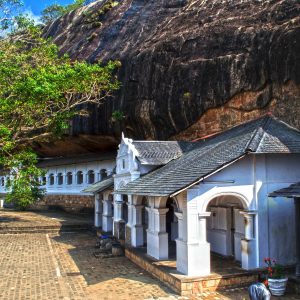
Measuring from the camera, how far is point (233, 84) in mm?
18906

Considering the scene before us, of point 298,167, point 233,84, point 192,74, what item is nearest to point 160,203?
point 298,167

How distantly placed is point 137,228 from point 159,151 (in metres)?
3.48

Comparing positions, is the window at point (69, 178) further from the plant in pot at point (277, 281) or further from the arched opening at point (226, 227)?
the plant in pot at point (277, 281)

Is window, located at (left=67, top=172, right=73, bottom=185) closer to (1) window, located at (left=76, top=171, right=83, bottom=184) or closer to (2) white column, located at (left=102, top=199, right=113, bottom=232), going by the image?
(1) window, located at (left=76, top=171, right=83, bottom=184)

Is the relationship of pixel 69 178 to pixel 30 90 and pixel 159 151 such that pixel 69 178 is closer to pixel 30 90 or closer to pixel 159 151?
pixel 30 90

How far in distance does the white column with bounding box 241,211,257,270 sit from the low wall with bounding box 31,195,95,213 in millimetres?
22149

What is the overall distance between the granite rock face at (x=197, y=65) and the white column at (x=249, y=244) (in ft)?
19.5

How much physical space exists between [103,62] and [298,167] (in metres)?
18.7

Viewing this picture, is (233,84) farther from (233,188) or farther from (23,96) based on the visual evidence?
(23,96)

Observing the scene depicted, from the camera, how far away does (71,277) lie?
1288 centimetres

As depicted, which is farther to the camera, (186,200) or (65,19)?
(65,19)

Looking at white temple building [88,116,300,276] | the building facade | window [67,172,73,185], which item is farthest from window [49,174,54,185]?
the building facade

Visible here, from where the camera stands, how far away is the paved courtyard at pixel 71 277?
1078 cm

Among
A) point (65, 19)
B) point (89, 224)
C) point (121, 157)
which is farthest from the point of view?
point (65, 19)
